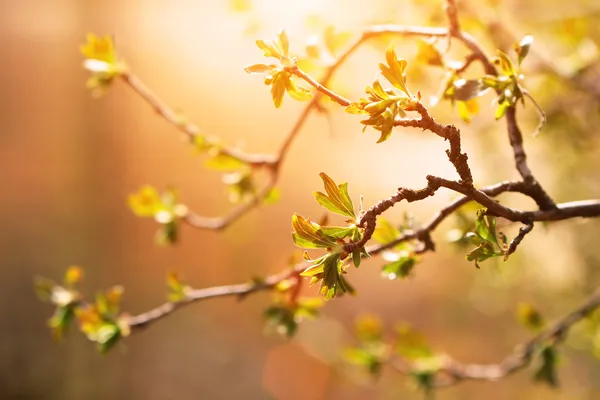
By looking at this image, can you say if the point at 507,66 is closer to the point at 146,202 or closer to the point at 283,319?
the point at 283,319

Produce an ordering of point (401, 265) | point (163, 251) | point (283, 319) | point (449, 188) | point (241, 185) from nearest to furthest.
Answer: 1. point (449, 188)
2. point (401, 265)
3. point (283, 319)
4. point (241, 185)
5. point (163, 251)

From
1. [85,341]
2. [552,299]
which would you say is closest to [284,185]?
[85,341]

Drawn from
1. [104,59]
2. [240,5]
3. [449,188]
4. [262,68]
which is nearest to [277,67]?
[262,68]

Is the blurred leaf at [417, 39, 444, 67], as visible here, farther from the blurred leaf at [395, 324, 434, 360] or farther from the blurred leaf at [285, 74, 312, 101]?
the blurred leaf at [395, 324, 434, 360]

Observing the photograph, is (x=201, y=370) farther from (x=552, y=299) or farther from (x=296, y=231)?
(x=296, y=231)

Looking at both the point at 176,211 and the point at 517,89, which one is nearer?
the point at 517,89

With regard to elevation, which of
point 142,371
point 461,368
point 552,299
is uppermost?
point 552,299

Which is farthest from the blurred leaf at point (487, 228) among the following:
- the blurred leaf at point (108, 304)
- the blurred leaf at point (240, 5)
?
the blurred leaf at point (240, 5)

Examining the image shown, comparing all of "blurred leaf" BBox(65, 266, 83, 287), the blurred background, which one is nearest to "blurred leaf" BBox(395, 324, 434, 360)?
"blurred leaf" BBox(65, 266, 83, 287)
